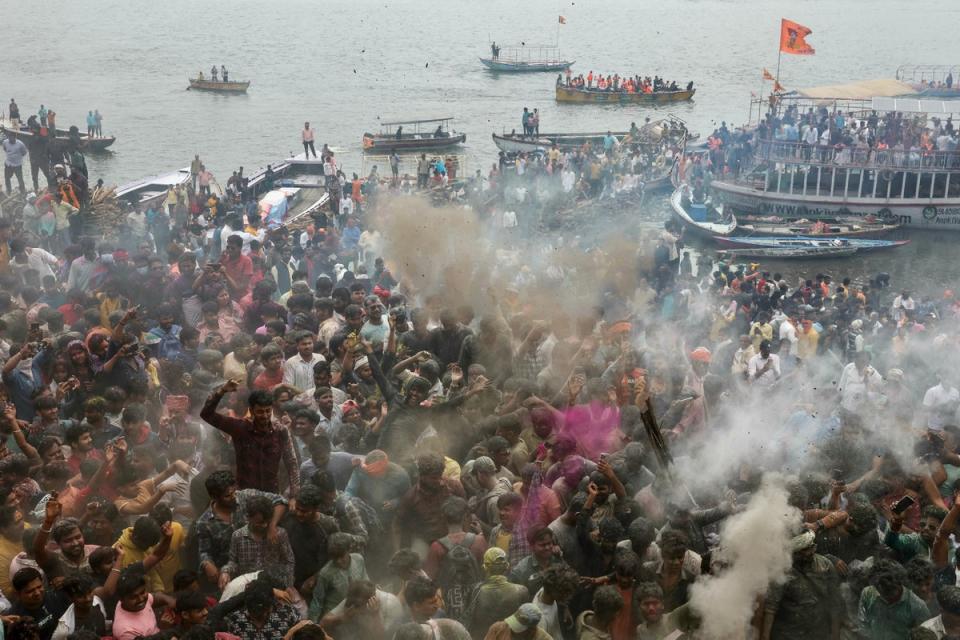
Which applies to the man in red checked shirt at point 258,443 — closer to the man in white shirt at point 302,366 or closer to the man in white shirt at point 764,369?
the man in white shirt at point 302,366

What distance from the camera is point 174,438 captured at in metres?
7.63

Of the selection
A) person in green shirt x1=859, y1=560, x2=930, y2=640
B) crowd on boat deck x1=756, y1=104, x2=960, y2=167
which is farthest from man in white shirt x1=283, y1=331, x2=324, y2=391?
crowd on boat deck x1=756, y1=104, x2=960, y2=167

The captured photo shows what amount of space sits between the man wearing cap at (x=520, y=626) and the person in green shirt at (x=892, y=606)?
Answer: 2.06 m

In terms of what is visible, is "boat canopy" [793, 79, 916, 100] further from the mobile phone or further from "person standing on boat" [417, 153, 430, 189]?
the mobile phone

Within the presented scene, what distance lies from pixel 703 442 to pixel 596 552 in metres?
2.43

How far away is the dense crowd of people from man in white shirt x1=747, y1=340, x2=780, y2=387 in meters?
0.04

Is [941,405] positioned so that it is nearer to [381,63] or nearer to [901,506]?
[901,506]

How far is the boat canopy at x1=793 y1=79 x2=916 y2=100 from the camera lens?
3466 cm

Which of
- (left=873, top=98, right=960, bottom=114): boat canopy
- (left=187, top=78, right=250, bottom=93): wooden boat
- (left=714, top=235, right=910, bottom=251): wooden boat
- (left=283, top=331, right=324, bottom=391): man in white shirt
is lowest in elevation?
(left=714, top=235, right=910, bottom=251): wooden boat

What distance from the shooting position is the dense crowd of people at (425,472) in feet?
18.5

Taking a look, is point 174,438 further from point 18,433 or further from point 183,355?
point 183,355

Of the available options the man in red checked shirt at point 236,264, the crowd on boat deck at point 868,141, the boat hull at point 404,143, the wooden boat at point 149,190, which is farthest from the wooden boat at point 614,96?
the man in red checked shirt at point 236,264

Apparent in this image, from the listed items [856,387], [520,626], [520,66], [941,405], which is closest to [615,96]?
[520,66]

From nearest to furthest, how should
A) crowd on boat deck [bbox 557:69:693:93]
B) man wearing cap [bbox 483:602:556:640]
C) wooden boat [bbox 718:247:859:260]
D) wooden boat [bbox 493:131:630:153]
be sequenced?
man wearing cap [bbox 483:602:556:640] → wooden boat [bbox 718:247:859:260] → wooden boat [bbox 493:131:630:153] → crowd on boat deck [bbox 557:69:693:93]
